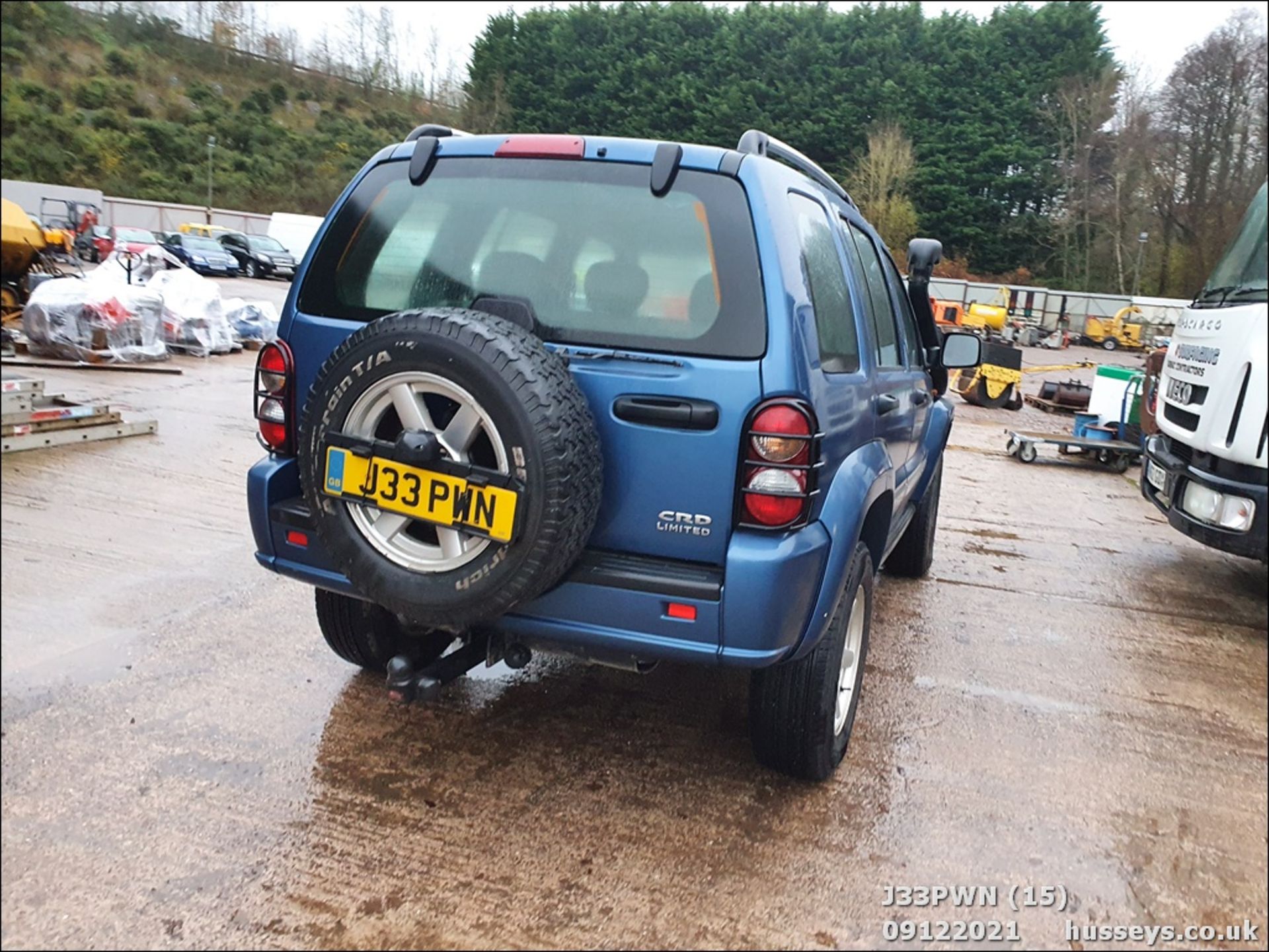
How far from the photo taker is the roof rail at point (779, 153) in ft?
9.37

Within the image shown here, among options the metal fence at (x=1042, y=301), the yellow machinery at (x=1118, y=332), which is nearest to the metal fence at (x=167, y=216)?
the metal fence at (x=1042, y=301)

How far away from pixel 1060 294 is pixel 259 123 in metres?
44.7

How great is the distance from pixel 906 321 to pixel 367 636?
112 inches

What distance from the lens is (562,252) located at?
263 cm

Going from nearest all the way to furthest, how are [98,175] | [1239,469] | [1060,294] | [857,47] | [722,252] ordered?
[98,175], [722,252], [1239,469], [1060,294], [857,47]

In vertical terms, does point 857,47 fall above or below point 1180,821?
above

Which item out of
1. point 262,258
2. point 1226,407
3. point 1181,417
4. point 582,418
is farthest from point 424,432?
point 262,258

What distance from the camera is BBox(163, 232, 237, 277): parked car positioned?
92.3 feet

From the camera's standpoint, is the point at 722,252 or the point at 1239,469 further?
the point at 1239,469

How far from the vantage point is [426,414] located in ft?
7.59

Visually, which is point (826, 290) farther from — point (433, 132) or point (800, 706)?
point (433, 132)

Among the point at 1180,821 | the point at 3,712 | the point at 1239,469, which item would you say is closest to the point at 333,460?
the point at 3,712

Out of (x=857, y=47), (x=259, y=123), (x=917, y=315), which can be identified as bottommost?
(x=917, y=315)

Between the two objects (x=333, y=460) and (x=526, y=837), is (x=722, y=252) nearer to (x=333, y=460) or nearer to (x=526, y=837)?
(x=333, y=460)
